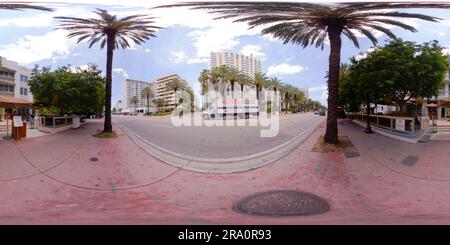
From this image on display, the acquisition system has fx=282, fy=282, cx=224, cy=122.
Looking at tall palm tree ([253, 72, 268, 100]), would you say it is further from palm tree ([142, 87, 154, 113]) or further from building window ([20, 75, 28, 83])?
building window ([20, 75, 28, 83])

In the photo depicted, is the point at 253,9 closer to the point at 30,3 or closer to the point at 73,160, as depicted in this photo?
the point at 73,160

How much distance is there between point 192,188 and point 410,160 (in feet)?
4.19

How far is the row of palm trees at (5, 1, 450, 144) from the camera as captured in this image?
161 centimetres

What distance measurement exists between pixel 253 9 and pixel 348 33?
578 mm

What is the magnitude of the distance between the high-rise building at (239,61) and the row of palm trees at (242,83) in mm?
25

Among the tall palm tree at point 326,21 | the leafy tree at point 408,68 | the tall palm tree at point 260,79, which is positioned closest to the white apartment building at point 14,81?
the tall palm tree at point 326,21

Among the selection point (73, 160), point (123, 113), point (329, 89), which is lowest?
point (73, 160)

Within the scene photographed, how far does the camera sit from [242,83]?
1.65 meters

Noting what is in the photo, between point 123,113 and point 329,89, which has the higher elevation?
point 329,89

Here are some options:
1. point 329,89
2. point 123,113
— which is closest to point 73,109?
point 123,113
